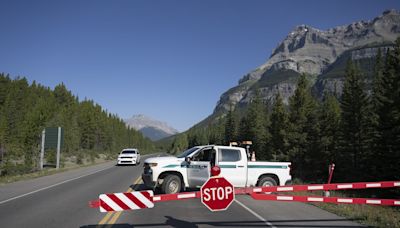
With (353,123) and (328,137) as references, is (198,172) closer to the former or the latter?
(353,123)

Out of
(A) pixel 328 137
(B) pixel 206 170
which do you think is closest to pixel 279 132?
(A) pixel 328 137

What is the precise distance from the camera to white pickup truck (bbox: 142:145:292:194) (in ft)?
43.5

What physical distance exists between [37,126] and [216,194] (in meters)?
41.1

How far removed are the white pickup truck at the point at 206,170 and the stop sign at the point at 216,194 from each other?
21.6 feet

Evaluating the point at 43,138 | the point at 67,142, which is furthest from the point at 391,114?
the point at 67,142

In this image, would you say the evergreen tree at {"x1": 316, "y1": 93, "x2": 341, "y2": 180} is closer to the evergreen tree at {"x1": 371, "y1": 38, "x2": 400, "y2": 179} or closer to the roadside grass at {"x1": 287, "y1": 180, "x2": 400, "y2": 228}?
the evergreen tree at {"x1": 371, "y1": 38, "x2": 400, "y2": 179}

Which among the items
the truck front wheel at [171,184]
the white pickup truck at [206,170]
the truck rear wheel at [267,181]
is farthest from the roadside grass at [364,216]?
the truck front wheel at [171,184]

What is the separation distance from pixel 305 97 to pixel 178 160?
29.4 m

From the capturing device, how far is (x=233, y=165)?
13953mm

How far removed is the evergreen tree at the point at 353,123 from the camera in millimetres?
36281

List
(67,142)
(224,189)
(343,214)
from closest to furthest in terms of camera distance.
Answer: (224,189), (343,214), (67,142)

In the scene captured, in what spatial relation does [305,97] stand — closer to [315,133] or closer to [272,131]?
[315,133]

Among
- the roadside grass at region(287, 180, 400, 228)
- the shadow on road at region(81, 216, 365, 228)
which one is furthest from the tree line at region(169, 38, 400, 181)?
the shadow on road at region(81, 216, 365, 228)

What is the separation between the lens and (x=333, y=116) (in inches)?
1757
